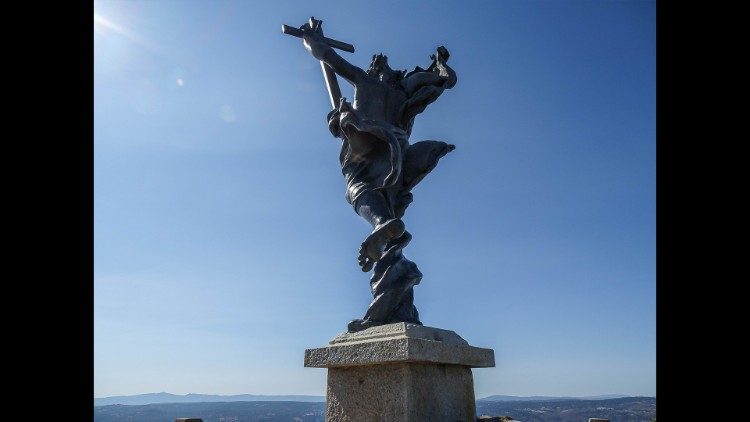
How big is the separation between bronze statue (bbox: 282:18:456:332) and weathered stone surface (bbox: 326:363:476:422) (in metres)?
0.44

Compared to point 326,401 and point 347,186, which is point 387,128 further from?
point 326,401

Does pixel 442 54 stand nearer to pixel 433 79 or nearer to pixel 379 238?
pixel 433 79

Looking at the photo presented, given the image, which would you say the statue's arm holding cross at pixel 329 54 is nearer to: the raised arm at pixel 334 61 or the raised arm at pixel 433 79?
the raised arm at pixel 334 61

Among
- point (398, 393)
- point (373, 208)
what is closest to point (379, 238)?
point (373, 208)

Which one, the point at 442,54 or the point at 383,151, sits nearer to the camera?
the point at 383,151

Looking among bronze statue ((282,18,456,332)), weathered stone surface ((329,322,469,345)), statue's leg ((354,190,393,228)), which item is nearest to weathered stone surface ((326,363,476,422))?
weathered stone surface ((329,322,469,345))

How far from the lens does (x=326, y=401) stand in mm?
4938

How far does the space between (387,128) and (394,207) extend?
71 centimetres

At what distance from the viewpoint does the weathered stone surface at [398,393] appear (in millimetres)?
4449

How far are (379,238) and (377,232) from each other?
52mm

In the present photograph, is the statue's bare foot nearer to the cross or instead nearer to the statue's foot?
the statue's foot

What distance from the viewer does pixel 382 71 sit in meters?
6.02

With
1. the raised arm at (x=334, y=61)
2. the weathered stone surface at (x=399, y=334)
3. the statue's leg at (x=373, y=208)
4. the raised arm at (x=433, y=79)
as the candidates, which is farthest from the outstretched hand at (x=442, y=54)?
the weathered stone surface at (x=399, y=334)
